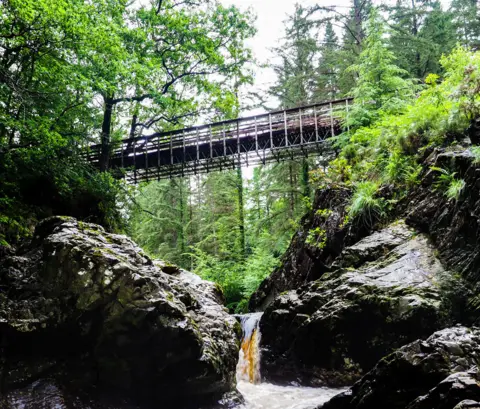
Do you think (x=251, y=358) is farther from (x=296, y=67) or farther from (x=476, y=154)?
(x=296, y=67)

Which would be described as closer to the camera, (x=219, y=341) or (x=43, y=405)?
(x=43, y=405)

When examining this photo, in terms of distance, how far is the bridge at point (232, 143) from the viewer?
611 inches

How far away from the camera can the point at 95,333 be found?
201 inches

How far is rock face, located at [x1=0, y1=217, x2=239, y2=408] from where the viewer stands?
477cm

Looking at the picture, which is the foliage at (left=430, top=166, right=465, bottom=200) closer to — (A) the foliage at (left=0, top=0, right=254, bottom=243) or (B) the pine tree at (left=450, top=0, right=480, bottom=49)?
(A) the foliage at (left=0, top=0, right=254, bottom=243)

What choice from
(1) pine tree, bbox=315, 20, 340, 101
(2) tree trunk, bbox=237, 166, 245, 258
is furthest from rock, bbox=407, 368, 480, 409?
(1) pine tree, bbox=315, 20, 340, 101

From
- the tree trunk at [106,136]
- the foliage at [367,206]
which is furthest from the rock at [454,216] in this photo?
the tree trunk at [106,136]

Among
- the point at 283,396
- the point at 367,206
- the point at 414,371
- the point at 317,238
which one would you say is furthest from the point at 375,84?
the point at 414,371

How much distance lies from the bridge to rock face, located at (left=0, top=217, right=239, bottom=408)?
10.2 metres

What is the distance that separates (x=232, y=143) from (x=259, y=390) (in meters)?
11.7

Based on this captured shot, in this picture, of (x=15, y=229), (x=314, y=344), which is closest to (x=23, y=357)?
(x=15, y=229)

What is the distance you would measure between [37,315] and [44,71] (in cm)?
638

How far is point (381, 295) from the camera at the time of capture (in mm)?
6699

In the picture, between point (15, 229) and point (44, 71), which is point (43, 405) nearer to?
point (15, 229)
